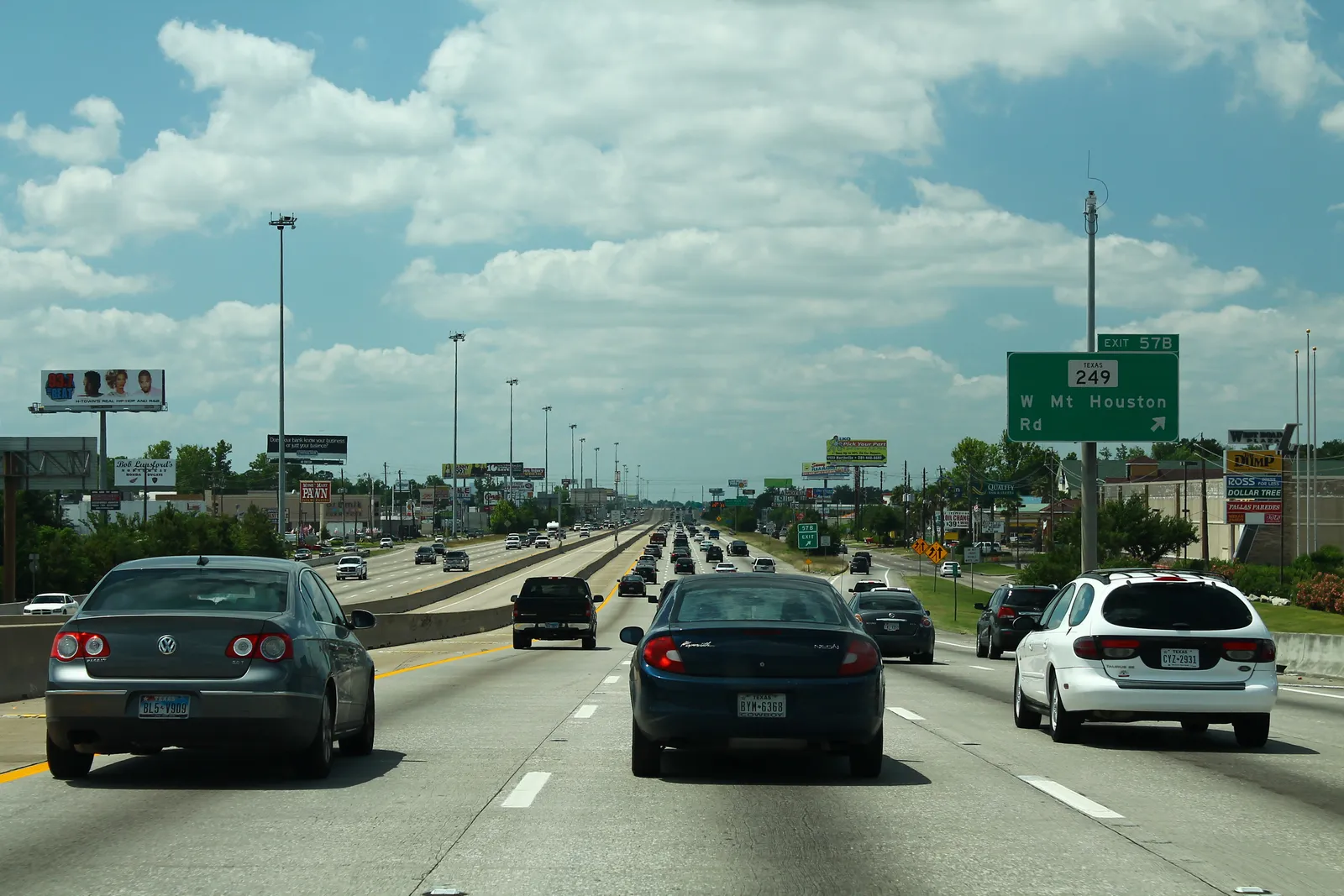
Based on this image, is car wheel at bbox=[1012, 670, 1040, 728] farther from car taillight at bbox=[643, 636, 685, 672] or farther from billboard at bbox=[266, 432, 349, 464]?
billboard at bbox=[266, 432, 349, 464]

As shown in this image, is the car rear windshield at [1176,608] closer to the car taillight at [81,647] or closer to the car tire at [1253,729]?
the car tire at [1253,729]

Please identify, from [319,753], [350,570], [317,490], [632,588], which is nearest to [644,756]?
[319,753]

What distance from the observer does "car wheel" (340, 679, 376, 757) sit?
1295 centimetres

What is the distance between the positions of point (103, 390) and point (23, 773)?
10758 cm

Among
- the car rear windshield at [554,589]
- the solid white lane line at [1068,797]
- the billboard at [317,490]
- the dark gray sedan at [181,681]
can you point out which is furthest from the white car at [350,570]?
the solid white lane line at [1068,797]

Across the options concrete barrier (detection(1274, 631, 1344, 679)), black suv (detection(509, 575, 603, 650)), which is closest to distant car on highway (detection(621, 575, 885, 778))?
concrete barrier (detection(1274, 631, 1344, 679))

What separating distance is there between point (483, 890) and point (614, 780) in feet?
13.4

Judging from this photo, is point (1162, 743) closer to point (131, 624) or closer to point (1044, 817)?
point (1044, 817)

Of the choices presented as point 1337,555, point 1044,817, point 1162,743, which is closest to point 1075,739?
point 1162,743

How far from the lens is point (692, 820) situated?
9.62 m

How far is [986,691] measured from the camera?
74.4ft

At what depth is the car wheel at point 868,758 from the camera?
11.3 metres

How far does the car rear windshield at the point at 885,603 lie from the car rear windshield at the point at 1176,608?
1691cm

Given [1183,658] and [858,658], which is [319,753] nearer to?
[858,658]
